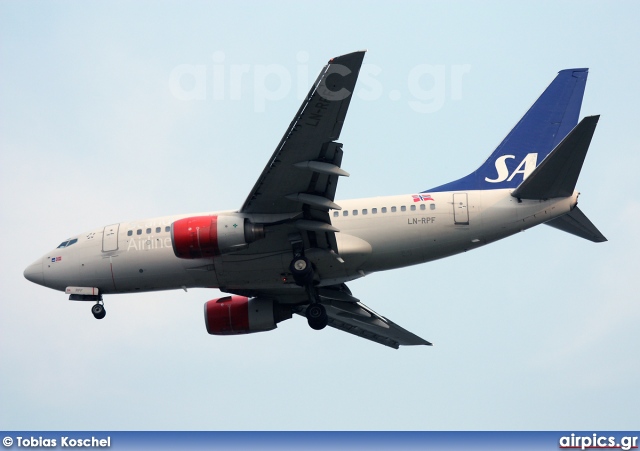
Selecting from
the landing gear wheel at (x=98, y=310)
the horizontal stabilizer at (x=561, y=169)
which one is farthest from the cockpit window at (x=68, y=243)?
the horizontal stabilizer at (x=561, y=169)

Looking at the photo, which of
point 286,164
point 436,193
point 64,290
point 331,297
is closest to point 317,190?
point 286,164

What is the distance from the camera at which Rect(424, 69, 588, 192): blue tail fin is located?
45.9m

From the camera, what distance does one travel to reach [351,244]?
143ft

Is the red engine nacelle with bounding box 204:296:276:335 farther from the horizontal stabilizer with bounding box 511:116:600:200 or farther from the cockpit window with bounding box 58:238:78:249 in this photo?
the horizontal stabilizer with bounding box 511:116:600:200

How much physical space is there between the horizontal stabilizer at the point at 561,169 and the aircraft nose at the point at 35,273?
61.6 ft

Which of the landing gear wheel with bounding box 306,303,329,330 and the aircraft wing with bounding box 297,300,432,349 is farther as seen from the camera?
the aircraft wing with bounding box 297,300,432,349

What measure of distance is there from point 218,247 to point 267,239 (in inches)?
84.9

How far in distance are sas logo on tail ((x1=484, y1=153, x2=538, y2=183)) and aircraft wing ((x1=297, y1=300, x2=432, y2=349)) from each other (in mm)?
8159

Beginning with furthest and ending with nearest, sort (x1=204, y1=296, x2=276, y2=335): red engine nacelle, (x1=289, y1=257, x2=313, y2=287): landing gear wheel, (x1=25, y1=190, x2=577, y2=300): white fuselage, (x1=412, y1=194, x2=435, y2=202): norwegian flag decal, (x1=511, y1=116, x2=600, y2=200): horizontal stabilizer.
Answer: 1. (x1=204, y1=296, x2=276, y2=335): red engine nacelle
2. (x1=412, y1=194, x2=435, y2=202): norwegian flag decal
3. (x1=289, y1=257, x2=313, y2=287): landing gear wheel
4. (x1=25, y1=190, x2=577, y2=300): white fuselage
5. (x1=511, y1=116, x2=600, y2=200): horizontal stabilizer

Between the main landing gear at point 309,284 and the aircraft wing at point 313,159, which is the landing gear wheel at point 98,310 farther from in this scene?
the aircraft wing at point 313,159

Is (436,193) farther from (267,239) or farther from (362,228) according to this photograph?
(267,239)

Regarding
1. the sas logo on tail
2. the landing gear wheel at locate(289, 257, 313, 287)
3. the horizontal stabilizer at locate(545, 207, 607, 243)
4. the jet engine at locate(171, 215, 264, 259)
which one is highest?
the sas logo on tail

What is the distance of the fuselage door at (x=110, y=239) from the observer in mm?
46125

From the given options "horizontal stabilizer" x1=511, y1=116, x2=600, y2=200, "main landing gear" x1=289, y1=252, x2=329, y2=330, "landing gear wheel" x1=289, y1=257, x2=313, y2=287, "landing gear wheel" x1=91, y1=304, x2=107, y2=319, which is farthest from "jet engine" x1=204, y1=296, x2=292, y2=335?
"horizontal stabilizer" x1=511, y1=116, x2=600, y2=200
